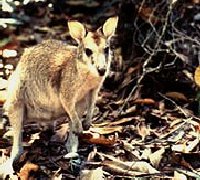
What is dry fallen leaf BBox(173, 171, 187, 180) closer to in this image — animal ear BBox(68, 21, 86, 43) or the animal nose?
the animal nose

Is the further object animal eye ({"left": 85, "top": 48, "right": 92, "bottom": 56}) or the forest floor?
the forest floor

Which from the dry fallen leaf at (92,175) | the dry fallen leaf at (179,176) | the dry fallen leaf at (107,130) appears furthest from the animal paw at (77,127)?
the dry fallen leaf at (179,176)

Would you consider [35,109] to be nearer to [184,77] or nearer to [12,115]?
[12,115]

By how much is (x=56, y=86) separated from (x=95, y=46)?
1.91ft

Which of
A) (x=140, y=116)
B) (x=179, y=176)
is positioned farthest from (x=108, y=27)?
(x=140, y=116)

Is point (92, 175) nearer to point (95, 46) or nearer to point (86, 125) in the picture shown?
point (86, 125)

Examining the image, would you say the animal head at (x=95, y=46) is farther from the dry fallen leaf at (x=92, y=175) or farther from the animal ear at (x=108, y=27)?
the dry fallen leaf at (x=92, y=175)

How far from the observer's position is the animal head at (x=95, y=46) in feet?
16.7

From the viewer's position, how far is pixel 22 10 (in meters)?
9.42

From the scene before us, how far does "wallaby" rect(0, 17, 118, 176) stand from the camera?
5.29 m

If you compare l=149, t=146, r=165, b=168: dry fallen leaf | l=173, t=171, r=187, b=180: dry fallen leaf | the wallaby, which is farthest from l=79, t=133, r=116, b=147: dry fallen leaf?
l=173, t=171, r=187, b=180: dry fallen leaf

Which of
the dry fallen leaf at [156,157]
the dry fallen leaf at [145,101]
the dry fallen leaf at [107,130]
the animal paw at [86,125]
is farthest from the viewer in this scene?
the dry fallen leaf at [145,101]

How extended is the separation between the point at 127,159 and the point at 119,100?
1.29m

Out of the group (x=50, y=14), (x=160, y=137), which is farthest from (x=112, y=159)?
(x=50, y=14)
